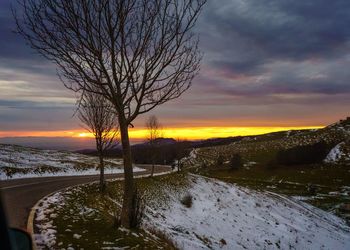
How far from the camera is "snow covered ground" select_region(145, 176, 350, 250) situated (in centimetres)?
2455

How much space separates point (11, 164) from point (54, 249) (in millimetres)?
34084

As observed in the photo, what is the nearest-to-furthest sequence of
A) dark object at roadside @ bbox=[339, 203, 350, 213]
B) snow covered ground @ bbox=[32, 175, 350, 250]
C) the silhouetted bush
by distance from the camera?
snow covered ground @ bbox=[32, 175, 350, 250] → dark object at roadside @ bbox=[339, 203, 350, 213] → the silhouetted bush

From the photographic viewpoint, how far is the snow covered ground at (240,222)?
80.5 feet

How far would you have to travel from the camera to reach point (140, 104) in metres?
15.0

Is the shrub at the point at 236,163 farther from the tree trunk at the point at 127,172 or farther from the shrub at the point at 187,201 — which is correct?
the tree trunk at the point at 127,172

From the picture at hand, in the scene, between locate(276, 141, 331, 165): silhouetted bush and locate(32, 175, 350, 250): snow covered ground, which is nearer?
locate(32, 175, 350, 250): snow covered ground

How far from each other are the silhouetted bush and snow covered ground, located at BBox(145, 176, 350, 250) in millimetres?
50119

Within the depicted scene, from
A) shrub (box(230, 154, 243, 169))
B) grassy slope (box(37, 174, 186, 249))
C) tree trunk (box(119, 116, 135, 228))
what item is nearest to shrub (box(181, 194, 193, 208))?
grassy slope (box(37, 174, 186, 249))

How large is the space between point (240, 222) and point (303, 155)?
230ft

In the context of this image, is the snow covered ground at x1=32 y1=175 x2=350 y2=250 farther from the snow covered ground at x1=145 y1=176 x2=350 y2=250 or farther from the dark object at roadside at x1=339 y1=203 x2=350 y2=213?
the dark object at roadside at x1=339 y1=203 x2=350 y2=213

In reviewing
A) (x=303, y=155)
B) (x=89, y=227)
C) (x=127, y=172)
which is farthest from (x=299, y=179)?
(x=89, y=227)

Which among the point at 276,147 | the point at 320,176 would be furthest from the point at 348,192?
the point at 276,147

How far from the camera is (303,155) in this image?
321 ft

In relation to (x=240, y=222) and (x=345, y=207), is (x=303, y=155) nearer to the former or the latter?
(x=345, y=207)
